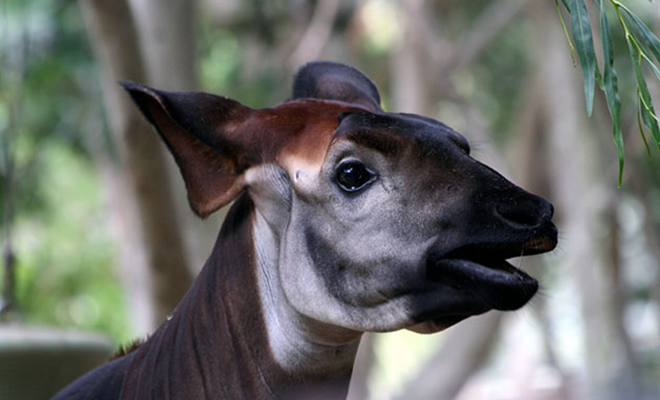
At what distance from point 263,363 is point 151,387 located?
1.23 feet

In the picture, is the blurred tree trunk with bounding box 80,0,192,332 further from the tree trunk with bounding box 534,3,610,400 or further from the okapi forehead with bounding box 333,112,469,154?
the tree trunk with bounding box 534,3,610,400

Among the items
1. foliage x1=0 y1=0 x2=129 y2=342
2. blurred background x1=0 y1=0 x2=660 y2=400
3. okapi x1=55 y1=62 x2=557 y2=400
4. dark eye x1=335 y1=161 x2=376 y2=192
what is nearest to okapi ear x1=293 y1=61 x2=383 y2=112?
okapi x1=55 y1=62 x2=557 y2=400

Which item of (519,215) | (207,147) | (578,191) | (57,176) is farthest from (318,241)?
(57,176)

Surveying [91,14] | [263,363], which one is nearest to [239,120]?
[263,363]

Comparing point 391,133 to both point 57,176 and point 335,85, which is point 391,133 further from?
point 57,176

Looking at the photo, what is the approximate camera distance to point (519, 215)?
2.54 metres

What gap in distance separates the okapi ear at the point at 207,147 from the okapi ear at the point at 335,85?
428 millimetres

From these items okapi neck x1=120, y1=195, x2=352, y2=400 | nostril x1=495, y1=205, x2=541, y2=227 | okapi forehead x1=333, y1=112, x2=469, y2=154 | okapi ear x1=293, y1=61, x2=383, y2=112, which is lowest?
okapi neck x1=120, y1=195, x2=352, y2=400

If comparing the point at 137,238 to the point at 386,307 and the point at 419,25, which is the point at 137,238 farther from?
the point at 419,25

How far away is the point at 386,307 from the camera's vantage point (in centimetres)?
270

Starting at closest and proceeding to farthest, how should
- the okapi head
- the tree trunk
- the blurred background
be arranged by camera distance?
1. the okapi head
2. the blurred background
3. the tree trunk

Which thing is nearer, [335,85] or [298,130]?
[298,130]

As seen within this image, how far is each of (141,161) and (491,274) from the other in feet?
13.0

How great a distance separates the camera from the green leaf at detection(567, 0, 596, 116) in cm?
247
